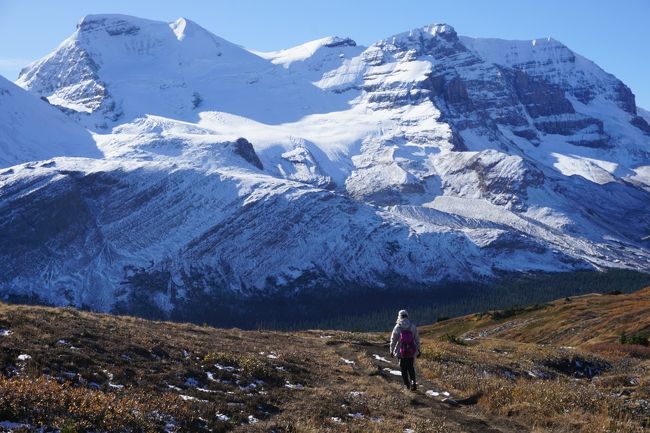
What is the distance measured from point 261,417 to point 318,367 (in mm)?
12232

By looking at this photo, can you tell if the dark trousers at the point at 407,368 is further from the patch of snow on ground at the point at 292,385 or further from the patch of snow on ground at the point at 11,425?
the patch of snow on ground at the point at 11,425

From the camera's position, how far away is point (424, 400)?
3253 cm

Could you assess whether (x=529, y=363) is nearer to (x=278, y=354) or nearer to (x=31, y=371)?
(x=278, y=354)

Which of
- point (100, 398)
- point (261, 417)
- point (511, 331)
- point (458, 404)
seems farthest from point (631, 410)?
point (511, 331)

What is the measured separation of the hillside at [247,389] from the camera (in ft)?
79.0

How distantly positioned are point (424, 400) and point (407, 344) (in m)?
3.18

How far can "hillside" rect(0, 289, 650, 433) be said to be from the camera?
24.1 metres

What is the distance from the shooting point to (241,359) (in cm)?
3550

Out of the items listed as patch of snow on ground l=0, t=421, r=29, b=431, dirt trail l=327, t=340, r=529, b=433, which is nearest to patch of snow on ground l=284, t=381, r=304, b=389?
dirt trail l=327, t=340, r=529, b=433

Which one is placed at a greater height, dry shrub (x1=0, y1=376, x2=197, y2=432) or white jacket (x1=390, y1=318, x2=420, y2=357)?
white jacket (x1=390, y1=318, x2=420, y2=357)

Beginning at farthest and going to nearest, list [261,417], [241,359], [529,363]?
[529,363], [241,359], [261,417]

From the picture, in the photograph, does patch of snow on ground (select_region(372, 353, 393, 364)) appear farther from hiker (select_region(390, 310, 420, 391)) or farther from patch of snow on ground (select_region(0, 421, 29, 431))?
patch of snow on ground (select_region(0, 421, 29, 431))

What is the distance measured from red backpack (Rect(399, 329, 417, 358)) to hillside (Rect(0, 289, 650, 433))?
1504 millimetres

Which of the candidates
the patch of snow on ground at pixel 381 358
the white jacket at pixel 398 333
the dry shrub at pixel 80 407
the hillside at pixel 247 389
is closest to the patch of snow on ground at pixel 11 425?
the hillside at pixel 247 389
